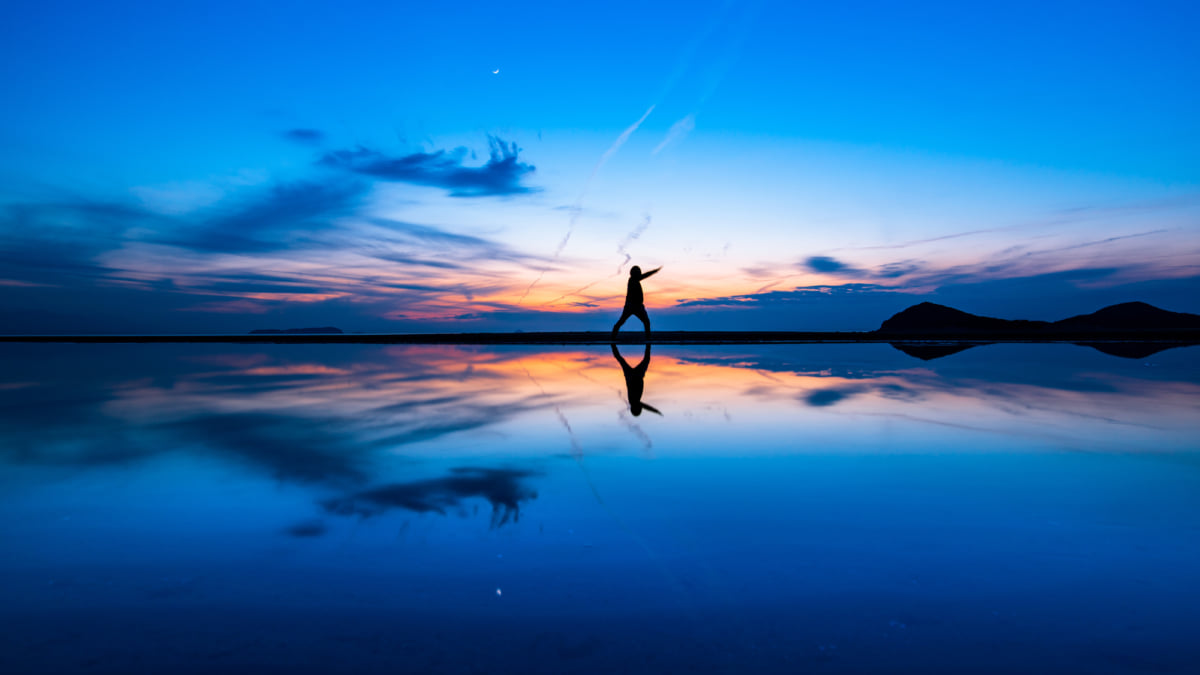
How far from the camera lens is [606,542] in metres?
3.60

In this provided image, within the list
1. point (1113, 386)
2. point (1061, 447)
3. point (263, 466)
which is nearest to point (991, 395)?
point (1113, 386)

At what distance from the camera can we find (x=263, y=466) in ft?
18.1

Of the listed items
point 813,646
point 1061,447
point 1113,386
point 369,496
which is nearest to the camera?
point 813,646

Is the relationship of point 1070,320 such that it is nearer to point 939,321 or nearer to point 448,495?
point 939,321

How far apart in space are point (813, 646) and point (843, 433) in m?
4.80

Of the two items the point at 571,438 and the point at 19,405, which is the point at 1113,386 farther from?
the point at 19,405

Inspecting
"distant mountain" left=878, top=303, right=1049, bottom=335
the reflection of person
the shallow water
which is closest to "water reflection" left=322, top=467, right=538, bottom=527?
the shallow water

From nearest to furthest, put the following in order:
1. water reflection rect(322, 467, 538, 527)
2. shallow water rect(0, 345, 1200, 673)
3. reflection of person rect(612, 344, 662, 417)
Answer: shallow water rect(0, 345, 1200, 673) → water reflection rect(322, 467, 538, 527) → reflection of person rect(612, 344, 662, 417)

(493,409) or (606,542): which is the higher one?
(493,409)

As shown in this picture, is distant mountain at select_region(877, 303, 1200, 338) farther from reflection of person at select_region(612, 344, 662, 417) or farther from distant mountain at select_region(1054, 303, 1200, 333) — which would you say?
reflection of person at select_region(612, 344, 662, 417)

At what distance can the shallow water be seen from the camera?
247 centimetres

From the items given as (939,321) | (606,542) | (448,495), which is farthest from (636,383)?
(939,321)

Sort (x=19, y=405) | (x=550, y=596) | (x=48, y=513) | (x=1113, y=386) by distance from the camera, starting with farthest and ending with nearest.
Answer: (x=1113, y=386), (x=19, y=405), (x=48, y=513), (x=550, y=596)

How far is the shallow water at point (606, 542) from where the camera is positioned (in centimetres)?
247
